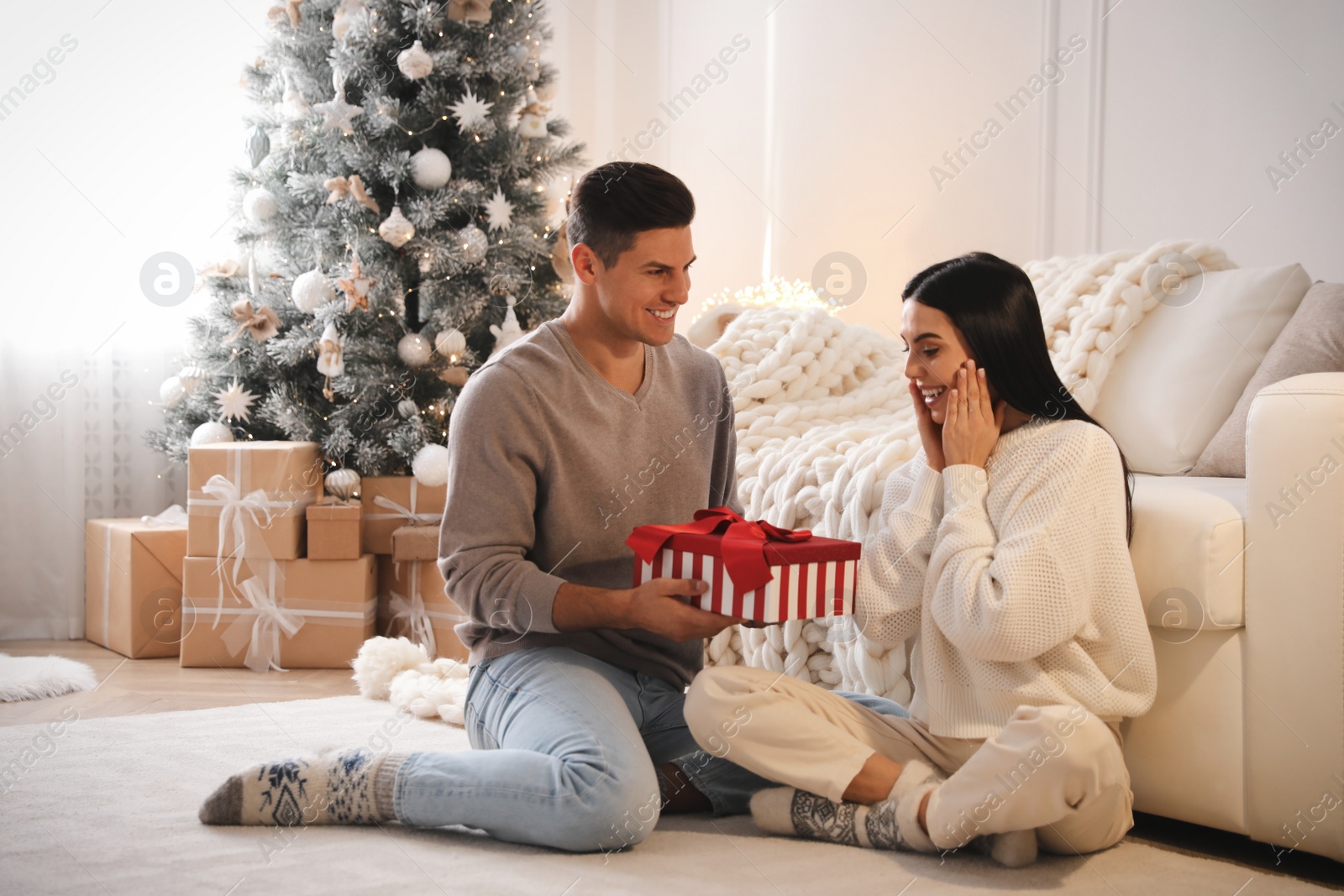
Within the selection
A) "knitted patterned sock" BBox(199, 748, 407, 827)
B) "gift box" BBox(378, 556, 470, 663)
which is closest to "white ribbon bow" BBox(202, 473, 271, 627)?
"gift box" BBox(378, 556, 470, 663)

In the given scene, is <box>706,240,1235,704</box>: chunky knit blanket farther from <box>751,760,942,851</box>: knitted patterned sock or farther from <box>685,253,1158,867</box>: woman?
<box>751,760,942,851</box>: knitted patterned sock

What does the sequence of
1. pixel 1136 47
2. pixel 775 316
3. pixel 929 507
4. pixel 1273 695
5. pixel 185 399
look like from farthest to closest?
1. pixel 1136 47
2. pixel 185 399
3. pixel 775 316
4. pixel 929 507
5. pixel 1273 695

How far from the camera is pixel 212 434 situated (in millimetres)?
2607

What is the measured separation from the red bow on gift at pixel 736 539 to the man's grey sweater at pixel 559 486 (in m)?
0.11

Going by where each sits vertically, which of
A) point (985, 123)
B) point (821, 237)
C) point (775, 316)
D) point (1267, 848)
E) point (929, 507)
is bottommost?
point (1267, 848)

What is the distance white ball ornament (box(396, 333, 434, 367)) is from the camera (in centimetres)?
262

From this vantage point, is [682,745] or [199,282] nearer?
[682,745]

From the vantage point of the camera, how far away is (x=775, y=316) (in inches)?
88.3

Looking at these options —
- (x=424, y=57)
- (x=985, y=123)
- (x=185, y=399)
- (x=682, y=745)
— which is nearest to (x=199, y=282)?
(x=185, y=399)

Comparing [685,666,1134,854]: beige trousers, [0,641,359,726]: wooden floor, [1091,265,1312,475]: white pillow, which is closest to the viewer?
[685,666,1134,854]: beige trousers

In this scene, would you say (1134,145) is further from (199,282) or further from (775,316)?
(199,282)

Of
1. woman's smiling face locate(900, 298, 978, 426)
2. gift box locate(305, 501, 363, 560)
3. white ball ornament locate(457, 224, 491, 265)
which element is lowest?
gift box locate(305, 501, 363, 560)

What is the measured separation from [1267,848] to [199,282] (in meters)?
2.70

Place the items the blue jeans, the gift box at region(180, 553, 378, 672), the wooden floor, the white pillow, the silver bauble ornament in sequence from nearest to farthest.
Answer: the blue jeans, the white pillow, the wooden floor, the gift box at region(180, 553, 378, 672), the silver bauble ornament
